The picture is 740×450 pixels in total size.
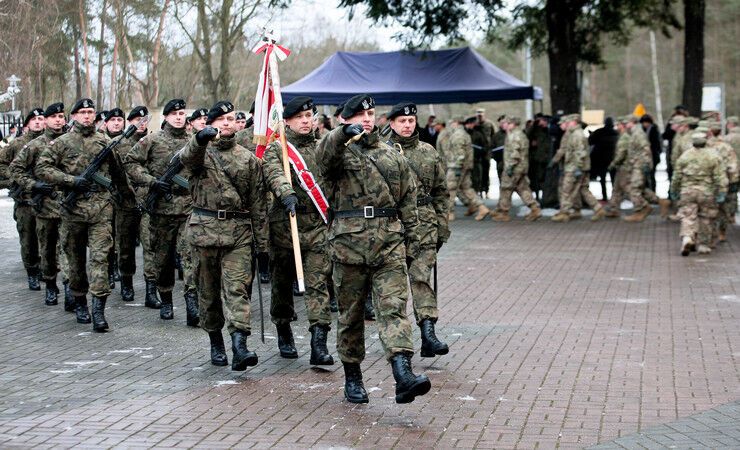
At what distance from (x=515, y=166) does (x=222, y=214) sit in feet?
42.9

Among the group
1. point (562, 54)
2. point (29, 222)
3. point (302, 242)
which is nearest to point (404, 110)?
point (302, 242)

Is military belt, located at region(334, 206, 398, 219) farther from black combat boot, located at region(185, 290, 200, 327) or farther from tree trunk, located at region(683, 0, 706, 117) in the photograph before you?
tree trunk, located at region(683, 0, 706, 117)

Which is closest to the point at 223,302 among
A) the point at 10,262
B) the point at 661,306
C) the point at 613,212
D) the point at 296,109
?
the point at 296,109

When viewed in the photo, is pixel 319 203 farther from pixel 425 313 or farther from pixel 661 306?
pixel 661 306

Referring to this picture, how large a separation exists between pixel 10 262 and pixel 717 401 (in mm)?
11047

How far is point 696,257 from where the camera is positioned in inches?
639

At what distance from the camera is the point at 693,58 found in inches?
1046

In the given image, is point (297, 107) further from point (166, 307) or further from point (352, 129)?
point (166, 307)

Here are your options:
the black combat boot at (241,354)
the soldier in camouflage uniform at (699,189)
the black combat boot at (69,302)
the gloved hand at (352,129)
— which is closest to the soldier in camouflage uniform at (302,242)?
the black combat boot at (241,354)

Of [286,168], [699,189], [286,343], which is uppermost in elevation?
[286,168]

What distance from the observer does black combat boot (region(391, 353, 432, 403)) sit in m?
6.94

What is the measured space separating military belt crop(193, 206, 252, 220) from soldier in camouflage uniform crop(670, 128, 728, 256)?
9198 mm

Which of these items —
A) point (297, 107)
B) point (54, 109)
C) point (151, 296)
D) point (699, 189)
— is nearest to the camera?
point (297, 107)

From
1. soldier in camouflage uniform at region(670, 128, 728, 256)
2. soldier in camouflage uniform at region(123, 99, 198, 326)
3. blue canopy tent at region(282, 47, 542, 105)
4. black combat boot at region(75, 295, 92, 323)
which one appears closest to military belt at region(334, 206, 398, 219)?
soldier in camouflage uniform at region(123, 99, 198, 326)
